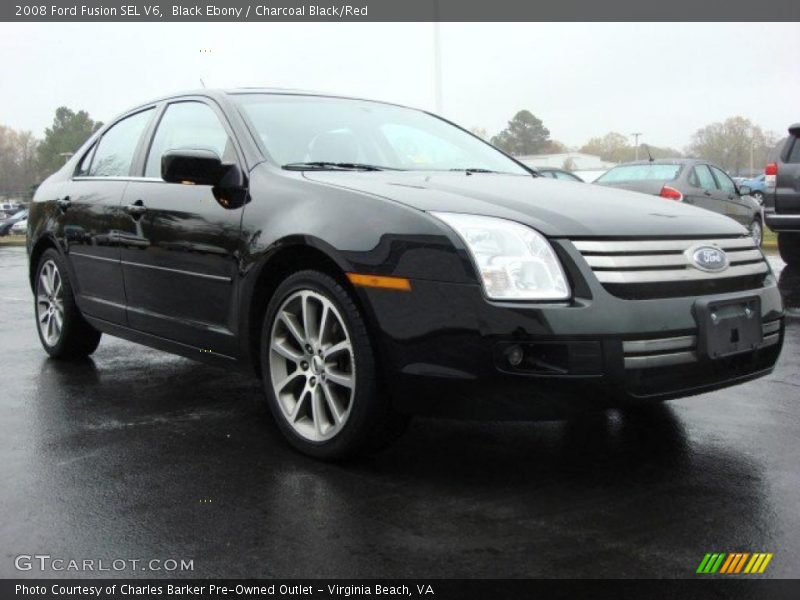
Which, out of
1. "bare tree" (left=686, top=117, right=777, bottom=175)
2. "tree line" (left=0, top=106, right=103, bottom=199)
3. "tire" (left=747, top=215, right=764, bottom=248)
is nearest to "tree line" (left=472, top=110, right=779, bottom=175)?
"bare tree" (left=686, top=117, right=777, bottom=175)

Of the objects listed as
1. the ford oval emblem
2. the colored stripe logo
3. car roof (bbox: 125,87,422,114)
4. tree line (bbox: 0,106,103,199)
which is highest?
tree line (bbox: 0,106,103,199)

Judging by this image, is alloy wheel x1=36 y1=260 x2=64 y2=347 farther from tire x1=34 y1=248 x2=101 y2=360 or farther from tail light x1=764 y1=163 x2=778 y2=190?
tail light x1=764 y1=163 x2=778 y2=190

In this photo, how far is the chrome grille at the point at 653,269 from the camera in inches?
119

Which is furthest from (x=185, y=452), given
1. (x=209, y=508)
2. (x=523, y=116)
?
(x=523, y=116)

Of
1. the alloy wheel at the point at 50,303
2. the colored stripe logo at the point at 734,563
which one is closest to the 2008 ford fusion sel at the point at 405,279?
the colored stripe logo at the point at 734,563

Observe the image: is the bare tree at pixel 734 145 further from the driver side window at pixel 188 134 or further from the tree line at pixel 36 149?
the driver side window at pixel 188 134

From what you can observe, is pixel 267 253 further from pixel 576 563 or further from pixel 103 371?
pixel 103 371

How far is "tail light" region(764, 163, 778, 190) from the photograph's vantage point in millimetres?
10602

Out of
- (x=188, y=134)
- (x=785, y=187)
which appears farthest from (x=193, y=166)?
(x=785, y=187)

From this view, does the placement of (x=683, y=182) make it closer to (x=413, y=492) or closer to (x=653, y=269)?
(x=653, y=269)

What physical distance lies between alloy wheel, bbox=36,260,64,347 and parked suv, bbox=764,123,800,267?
832 cm

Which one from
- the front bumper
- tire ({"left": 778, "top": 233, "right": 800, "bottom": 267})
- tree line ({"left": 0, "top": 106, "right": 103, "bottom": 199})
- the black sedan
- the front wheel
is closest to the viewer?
the front bumper

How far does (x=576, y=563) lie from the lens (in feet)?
8.25

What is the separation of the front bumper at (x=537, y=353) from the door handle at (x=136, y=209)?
6.31ft
